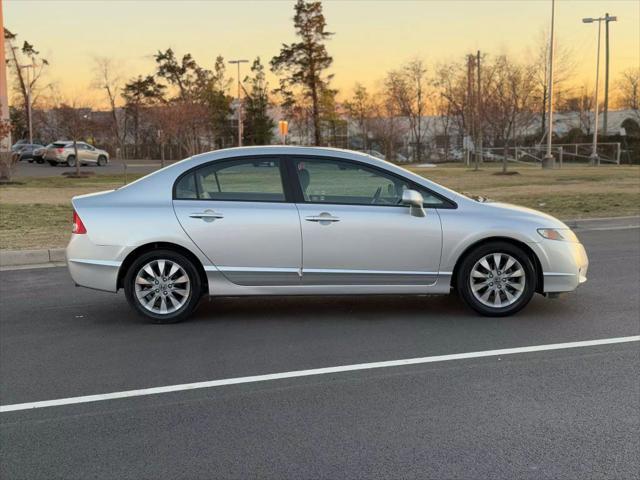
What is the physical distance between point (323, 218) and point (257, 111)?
225 feet

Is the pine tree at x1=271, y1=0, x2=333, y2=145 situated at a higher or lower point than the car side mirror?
higher

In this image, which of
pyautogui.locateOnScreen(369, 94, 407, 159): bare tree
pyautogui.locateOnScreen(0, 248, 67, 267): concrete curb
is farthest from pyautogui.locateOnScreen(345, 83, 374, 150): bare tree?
pyautogui.locateOnScreen(0, 248, 67, 267): concrete curb

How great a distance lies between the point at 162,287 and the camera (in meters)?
6.08

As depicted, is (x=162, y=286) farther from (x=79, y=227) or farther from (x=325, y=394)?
(x=325, y=394)

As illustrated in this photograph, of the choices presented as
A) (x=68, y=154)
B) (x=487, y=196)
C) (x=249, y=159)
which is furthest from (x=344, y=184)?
(x=68, y=154)

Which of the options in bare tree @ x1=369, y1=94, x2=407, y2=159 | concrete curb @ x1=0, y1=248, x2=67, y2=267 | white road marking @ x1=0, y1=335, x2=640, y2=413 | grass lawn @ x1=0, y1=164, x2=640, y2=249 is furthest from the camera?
bare tree @ x1=369, y1=94, x2=407, y2=159

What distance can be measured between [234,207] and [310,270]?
2.97 ft

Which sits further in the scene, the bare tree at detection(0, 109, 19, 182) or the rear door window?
the bare tree at detection(0, 109, 19, 182)

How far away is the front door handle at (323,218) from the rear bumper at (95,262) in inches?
67.0

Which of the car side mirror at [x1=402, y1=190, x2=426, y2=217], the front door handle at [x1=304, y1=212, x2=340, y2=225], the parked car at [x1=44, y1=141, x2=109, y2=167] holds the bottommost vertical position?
the front door handle at [x1=304, y1=212, x2=340, y2=225]

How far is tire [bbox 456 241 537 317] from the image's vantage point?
6.09 m

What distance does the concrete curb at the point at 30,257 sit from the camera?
378 inches

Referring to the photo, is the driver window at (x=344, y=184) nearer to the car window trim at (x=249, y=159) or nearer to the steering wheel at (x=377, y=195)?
the steering wheel at (x=377, y=195)

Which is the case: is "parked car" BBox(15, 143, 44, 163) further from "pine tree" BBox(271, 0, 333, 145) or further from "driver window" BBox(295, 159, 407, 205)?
"driver window" BBox(295, 159, 407, 205)
